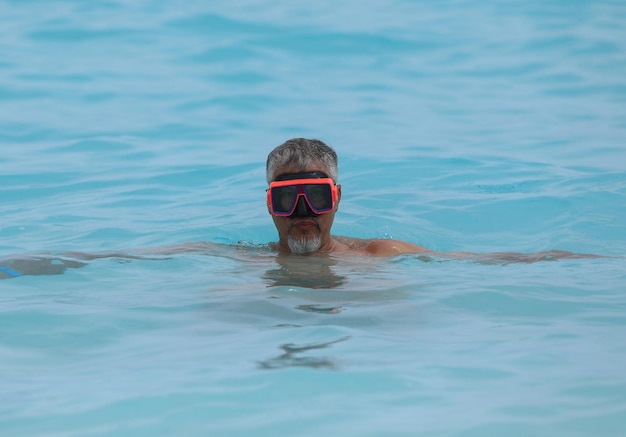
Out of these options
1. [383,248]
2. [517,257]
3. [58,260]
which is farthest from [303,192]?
[58,260]

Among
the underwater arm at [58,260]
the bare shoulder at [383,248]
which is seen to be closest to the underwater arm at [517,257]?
the bare shoulder at [383,248]

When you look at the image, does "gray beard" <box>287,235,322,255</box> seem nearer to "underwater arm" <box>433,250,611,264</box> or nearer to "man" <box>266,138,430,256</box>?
"man" <box>266,138,430,256</box>

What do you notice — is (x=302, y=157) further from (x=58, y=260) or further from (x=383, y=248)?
(x=58, y=260)

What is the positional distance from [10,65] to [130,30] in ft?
7.02

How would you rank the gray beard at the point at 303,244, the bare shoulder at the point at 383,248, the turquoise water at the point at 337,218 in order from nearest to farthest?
the turquoise water at the point at 337,218 → the gray beard at the point at 303,244 → the bare shoulder at the point at 383,248

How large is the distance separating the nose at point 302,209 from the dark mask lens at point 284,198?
1.5 inches

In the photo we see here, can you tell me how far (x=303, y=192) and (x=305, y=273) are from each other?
47 centimetres

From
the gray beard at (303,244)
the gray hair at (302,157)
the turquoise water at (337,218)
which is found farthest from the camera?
the gray beard at (303,244)

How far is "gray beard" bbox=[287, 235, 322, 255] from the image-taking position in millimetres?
5621

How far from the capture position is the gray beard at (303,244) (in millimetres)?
5621

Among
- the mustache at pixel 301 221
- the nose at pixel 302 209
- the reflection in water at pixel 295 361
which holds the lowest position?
the reflection in water at pixel 295 361

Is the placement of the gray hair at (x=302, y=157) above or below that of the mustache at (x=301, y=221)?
above

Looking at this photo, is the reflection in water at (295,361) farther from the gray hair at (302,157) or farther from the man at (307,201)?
the gray hair at (302,157)

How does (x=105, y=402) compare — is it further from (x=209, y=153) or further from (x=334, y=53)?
(x=334, y=53)
